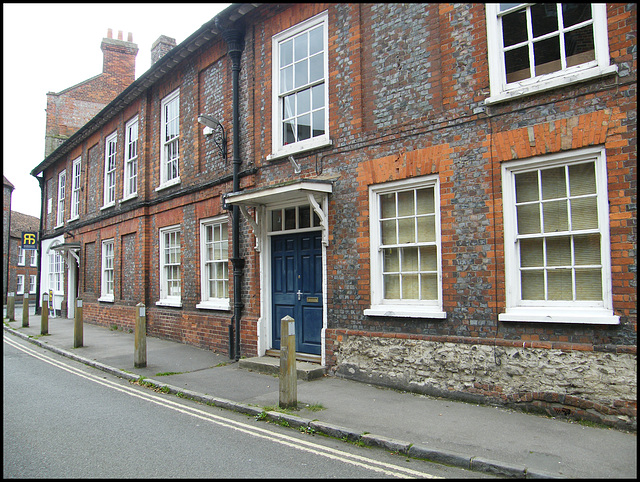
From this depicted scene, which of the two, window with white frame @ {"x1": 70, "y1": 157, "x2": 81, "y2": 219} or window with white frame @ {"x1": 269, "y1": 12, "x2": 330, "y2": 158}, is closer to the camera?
window with white frame @ {"x1": 269, "y1": 12, "x2": 330, "y2": 158}

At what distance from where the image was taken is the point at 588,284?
19.4 feet

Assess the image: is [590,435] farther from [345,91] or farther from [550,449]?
[345,91]

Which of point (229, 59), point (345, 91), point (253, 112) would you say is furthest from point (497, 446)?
point (229, 59)

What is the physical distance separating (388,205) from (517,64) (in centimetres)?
280

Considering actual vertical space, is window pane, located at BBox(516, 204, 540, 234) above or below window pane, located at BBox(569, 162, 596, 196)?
below

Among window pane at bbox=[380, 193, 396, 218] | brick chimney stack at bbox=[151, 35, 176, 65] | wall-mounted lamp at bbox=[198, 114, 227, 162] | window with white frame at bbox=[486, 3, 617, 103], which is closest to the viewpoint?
window with white frame at bbox=[486, 3, 617, 103]

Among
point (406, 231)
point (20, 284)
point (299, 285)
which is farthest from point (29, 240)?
point (20, 284)

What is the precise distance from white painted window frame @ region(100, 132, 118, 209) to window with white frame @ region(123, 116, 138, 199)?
119cm

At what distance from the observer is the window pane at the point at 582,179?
5.95 meters

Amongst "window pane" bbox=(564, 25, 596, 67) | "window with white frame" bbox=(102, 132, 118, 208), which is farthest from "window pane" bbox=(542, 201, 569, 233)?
"window with white frame" bbox=(102, 132, 118, 208)

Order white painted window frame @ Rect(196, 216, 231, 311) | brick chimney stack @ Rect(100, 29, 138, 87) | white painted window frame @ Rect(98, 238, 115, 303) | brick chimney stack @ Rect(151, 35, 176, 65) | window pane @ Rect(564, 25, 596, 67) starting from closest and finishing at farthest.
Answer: window pane @ Rect(564, 25, 596, 67) < white painted window frame @ Rect(196, 216, 231, 311) < brick chimney stack @ Rect(151, 35, 176, 65) < white painted window frame @ Rect(98, 238, 115, 303) < brick chimney stack @ Rect(100, 29, 138, 87)

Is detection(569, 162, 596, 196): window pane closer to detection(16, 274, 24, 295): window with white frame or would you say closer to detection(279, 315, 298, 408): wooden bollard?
detection(279, 315, 298, 408): wooden bollard

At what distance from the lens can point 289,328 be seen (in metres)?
6.51

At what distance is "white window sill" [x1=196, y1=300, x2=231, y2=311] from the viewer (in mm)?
10945
